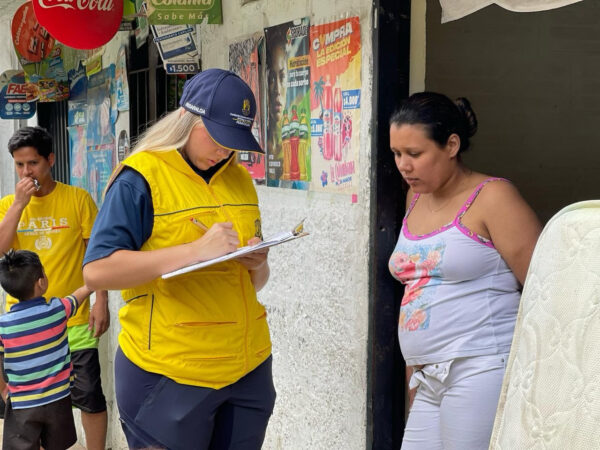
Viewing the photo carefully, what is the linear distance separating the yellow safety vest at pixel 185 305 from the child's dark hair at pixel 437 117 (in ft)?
2.12

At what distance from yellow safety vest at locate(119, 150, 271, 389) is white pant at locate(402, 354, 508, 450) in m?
0.59

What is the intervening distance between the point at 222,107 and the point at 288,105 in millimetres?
1331

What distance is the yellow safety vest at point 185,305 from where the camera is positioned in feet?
8.39

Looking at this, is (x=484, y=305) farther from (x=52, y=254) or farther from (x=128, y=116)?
(x=128, y=116)

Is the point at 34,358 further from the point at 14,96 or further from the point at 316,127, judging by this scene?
the point at 14,96

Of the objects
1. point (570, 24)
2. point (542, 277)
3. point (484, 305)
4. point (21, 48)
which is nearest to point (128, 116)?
point (21, 48)

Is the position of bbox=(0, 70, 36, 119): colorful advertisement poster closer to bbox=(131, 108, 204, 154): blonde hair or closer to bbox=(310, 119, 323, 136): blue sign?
bbox=(310, 119, 323, 136): blue sign

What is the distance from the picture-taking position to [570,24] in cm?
507

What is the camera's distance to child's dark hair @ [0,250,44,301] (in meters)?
4.02

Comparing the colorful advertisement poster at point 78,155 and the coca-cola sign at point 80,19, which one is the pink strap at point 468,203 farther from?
the colorful advertisement poster at point 78,155

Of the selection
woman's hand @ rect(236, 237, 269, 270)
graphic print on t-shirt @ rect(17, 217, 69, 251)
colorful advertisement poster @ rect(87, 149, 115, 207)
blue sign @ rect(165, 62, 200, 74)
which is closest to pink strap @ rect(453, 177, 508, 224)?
woman's hand @ rect(236, 237, 269, 270)

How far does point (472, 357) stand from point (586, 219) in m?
1.38

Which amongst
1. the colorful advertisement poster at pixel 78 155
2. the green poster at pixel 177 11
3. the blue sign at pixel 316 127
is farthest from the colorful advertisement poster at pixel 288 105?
the colorful advertisement poster at pixel 78 155

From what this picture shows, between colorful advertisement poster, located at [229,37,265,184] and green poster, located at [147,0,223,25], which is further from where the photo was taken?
green poster, located at [147,0,223,25]
